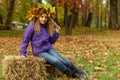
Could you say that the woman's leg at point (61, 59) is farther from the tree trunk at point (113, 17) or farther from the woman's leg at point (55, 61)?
the tree trunk at point (113, 17)

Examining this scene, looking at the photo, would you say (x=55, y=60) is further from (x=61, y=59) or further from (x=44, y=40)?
(x=44, y=40)

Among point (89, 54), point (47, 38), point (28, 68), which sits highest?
point (47, 38)

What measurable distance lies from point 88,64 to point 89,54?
7.70 feet

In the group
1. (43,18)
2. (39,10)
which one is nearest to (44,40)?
(43,18)

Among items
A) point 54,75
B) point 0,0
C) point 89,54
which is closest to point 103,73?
point 54,75

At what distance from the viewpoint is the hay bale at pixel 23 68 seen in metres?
7.26

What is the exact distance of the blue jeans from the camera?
7.56 m

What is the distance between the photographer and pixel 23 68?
7.30 m

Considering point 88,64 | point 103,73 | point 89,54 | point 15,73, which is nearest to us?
point 15,73

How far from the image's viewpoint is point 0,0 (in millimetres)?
43312

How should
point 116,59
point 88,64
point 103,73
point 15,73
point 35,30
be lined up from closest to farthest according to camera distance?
point 15,73, point 35,30, point 103,73, point 88,64, point 116,59

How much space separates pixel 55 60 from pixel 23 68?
2.32ft

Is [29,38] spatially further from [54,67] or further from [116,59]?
[116,59]

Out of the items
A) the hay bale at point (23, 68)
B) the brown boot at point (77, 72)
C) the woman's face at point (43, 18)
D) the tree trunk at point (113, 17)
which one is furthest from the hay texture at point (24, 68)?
the tree trunk at point (113, 17)
